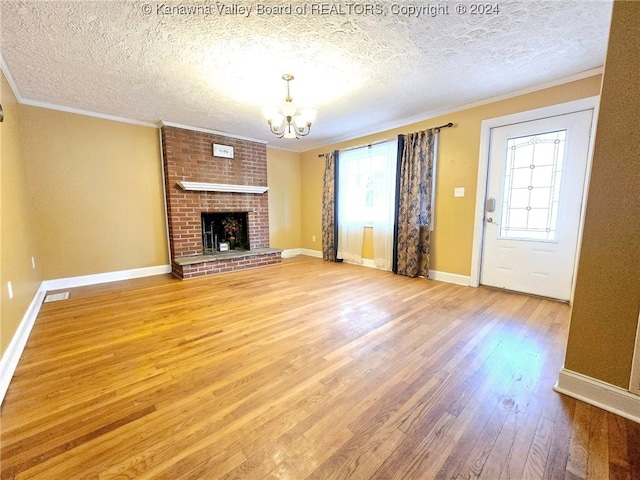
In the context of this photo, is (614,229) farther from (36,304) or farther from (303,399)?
(36,304)

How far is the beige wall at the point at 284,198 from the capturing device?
5535 millimetres

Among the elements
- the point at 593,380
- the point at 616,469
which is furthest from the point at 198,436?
the point at 593,380

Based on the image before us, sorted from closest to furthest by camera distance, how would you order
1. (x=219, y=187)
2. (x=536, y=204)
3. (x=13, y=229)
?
1. (x=13, y=229)
2. (x=536, y=204)
3. (x=219, y=187)

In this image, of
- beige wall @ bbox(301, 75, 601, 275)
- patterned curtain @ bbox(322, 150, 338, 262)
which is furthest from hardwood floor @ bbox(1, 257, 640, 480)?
patterned curtain @ bbox(322, 150, 338, 262)

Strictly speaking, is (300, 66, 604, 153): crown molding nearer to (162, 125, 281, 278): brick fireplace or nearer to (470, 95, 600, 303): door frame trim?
(470, 95, 600, 303): door frame trim

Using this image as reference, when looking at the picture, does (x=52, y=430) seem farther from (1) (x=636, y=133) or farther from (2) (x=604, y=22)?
(2) (x=604, y=22)

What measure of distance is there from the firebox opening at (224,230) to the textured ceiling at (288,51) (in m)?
1.97

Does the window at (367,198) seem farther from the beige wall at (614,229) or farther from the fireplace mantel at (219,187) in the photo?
the beige wall at (614,229)

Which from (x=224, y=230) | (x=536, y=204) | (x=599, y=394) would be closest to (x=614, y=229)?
(x=599, y=394)

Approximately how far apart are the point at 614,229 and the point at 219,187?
15.0 ft

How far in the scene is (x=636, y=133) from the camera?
1232mm

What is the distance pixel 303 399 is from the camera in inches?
55.7

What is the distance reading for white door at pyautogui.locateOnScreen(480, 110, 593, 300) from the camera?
8.87 feet

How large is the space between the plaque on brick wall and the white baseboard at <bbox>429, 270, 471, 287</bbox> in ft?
12.8
